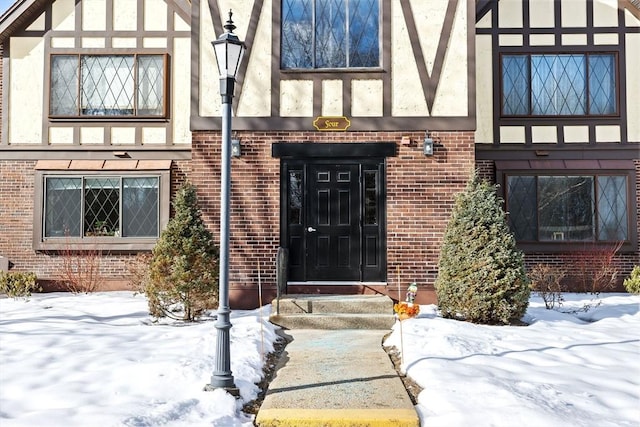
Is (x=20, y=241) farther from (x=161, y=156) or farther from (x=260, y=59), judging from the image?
(x=260, y=59)

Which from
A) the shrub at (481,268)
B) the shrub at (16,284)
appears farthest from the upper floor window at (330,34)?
the shrub at (16,284)

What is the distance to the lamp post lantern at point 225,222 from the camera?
441cm

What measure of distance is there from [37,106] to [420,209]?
9103mm

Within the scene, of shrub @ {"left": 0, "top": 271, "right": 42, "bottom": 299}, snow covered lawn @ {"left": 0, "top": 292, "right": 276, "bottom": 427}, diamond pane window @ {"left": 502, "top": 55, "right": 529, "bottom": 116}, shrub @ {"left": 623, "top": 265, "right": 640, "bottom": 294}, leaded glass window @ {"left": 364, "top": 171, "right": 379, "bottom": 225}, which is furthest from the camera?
diamond pane window @ {"left": 502, "top": 55, "right": 529, "bottom": 116}

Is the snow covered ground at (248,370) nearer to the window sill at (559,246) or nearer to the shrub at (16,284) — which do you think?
the shrub at (16,284)

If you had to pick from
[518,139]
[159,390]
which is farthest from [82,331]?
[518,139]

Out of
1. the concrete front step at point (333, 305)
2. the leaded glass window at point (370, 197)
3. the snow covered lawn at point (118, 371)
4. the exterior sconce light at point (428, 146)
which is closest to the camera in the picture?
the snow covered lawn at point (118, 371)

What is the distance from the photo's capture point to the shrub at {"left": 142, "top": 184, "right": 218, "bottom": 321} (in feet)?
23.2

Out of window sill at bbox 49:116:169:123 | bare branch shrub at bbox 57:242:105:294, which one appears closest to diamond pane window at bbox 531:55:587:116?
window sill at bbox 49:116:169:123

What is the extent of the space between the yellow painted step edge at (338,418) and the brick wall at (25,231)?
7493 millimetres

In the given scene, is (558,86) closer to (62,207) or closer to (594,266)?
(594,266)

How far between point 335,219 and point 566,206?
592cm

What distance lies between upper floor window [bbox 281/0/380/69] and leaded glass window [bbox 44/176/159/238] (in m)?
4.49

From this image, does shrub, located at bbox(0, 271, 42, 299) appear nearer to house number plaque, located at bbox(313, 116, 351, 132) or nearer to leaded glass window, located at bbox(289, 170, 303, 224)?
leaded glass window, located at bbox(289, 170, 303, 224)
